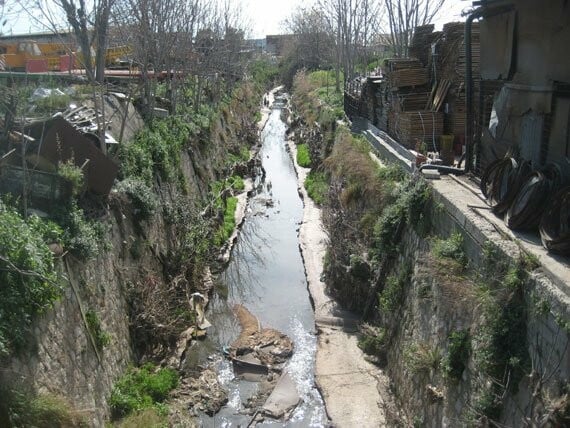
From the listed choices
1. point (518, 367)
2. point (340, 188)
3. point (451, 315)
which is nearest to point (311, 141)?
point (340, 188)

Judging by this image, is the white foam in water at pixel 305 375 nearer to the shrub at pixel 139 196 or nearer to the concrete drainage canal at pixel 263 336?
the concrete drainage canal at pixel 263 336

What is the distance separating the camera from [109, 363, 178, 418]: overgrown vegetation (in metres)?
10.6

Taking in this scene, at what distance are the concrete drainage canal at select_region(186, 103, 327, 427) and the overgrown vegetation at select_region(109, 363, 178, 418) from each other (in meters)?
0.99

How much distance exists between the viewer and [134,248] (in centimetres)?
1382

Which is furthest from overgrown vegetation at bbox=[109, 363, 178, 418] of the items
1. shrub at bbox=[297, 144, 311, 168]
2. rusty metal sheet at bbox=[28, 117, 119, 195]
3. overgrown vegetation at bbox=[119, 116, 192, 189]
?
shrub at bbox=[297, 144, 311, 168]

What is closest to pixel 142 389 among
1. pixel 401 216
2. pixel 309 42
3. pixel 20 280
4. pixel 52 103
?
pixel 20 280

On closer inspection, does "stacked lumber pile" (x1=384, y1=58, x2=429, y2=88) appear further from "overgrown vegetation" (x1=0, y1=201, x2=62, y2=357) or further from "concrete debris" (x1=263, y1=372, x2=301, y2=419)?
"overgrown vegetation" (x1=0, y1=201, x2=62, y2=357)

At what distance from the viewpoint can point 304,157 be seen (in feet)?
112

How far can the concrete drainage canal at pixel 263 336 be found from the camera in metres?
12.1

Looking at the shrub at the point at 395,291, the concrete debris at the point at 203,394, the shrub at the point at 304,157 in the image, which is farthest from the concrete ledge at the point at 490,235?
the shrub at the point at 304,157

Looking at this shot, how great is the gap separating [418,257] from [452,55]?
28.7 ft

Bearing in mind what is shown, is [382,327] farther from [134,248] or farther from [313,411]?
[134,248]

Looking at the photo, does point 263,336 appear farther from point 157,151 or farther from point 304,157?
point 304,157

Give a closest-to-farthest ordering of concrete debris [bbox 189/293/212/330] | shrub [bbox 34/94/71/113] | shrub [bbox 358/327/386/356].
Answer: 1. shrub [bbox 358/327/386/356]
2. shrub [bbox 34/94/71/113]
3. concrete debris [bbox 189/293/212/330]
